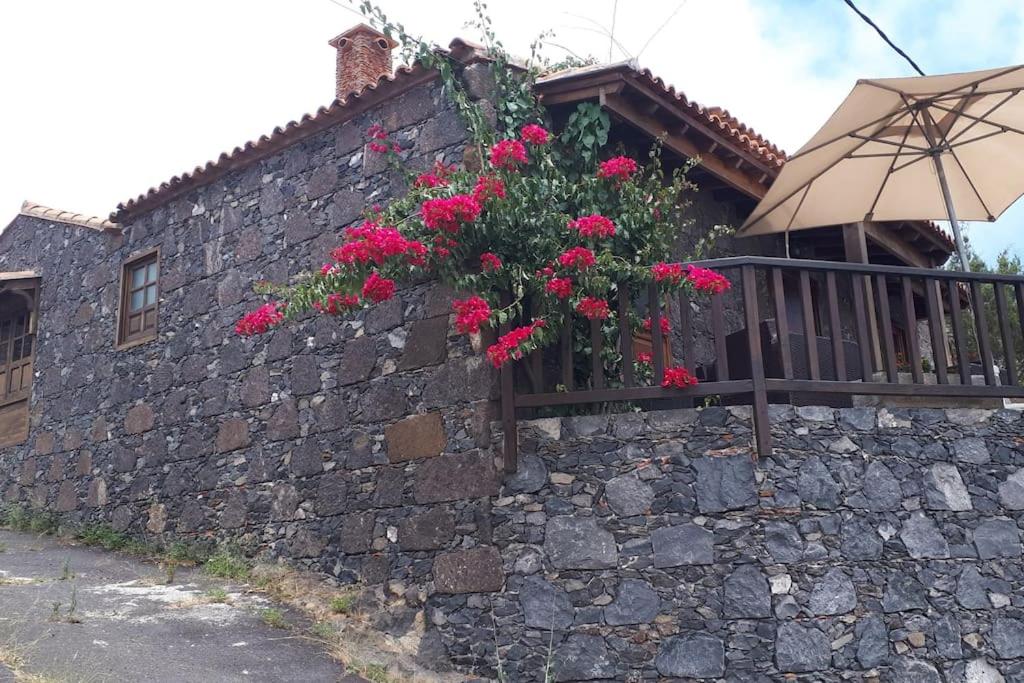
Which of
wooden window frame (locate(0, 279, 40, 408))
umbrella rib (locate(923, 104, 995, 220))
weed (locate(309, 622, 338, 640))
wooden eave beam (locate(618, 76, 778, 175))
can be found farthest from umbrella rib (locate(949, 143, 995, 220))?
wooden window frame (locate(0, 279, 40, 408))

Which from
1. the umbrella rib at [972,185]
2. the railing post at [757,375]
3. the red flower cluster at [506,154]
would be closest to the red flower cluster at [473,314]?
the red flower cluster at [506,154]

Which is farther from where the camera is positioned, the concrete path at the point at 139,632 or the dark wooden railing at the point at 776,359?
the dark wooden railing at the point at 776,359

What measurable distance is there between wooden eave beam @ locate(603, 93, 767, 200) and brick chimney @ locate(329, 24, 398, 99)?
3075 mm

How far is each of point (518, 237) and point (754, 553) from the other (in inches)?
91.6

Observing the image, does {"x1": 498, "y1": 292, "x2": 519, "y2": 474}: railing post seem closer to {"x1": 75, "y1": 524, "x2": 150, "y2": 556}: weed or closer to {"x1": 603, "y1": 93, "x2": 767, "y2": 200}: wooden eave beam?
{"x1": 603, "y1": 93, "x2": 767, "y2": 200}: wooden eave beam

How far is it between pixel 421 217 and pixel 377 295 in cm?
63

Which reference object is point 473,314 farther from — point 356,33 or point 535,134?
point 356,33

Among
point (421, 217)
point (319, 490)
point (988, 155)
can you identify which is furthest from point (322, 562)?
point (988, 155)

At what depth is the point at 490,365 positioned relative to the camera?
6203 millimetres

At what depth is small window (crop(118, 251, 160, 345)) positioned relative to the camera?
9.24 meters

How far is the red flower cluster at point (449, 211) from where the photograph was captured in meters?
5.64

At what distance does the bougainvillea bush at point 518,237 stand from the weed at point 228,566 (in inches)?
81.8

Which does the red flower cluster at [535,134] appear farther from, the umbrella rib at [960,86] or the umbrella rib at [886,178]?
the umbrella rib at [886,178]

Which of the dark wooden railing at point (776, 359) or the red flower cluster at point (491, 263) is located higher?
the red flower cluster at point (491, 263)
